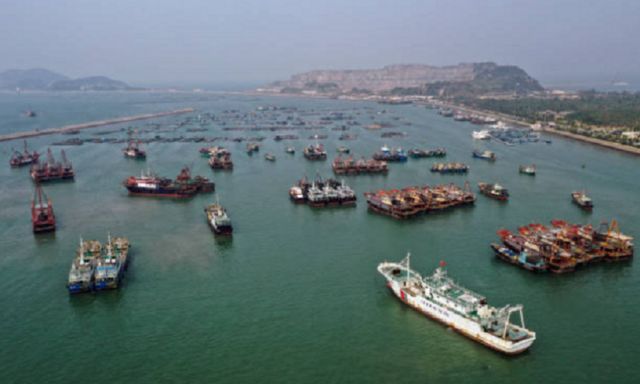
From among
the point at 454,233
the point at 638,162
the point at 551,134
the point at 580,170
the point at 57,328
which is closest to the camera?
the point at 57,328

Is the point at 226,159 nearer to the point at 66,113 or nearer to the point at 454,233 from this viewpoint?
the point at 454,233

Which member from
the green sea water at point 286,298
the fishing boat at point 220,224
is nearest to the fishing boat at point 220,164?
the green sea water at point 286,298

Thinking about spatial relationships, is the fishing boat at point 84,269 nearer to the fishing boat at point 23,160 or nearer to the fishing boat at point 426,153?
the fishing boat at point 23,160

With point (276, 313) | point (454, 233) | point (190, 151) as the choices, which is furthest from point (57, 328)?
point (190, 151)

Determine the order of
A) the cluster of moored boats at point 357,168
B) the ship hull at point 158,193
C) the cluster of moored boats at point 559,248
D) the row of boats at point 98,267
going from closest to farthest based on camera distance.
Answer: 1. the row of boats at point 98,267
2. the cluster of moored boats at point 559,248
3. the ship hull at point 158,193
4. the cluster of moored boats at point 357,168

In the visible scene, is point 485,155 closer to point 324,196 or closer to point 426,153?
point 426,153

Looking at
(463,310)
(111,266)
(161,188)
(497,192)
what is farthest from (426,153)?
(111,266)
